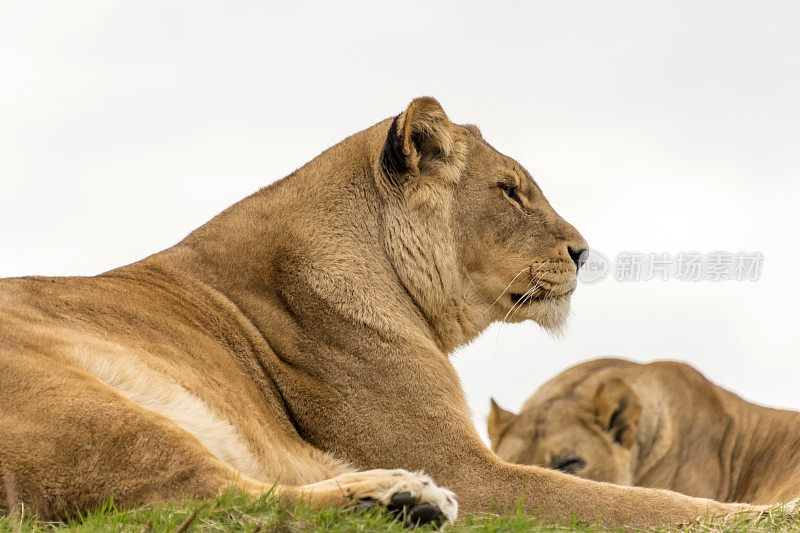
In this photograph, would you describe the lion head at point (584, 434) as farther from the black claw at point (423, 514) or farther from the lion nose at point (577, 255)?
the black claw at point (423, 514)

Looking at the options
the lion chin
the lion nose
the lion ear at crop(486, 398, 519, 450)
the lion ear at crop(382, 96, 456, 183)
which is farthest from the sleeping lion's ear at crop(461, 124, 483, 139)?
the lion ear at crop(486, 398, 519, 450)

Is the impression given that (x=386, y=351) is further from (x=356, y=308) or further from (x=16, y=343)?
(x=16, y=343)

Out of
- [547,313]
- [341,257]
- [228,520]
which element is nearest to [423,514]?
[228,520]

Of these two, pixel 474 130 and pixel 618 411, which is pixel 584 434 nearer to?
pixel 618 411

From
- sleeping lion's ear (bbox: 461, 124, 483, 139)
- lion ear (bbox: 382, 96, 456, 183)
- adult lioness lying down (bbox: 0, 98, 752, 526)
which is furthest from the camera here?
sleeping lion's ear (bbox: 461, 124, 483, 139)

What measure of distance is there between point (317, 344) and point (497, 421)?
3532mm

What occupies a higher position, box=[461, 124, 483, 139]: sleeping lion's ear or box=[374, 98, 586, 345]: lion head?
box=[461, 124, 483, 139]: sleeping lion's ear

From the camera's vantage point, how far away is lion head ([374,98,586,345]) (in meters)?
5.17

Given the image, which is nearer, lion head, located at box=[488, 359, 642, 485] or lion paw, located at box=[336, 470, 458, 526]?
lion paw, located at box=[336, 470, 458, 526]

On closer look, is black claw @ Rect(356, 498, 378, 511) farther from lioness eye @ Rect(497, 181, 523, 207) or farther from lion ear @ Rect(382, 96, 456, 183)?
lioness eye @ Rect(497, 181, 523, 207)

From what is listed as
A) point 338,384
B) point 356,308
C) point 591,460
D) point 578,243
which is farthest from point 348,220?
point 591,460

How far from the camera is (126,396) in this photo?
3861 millimetres

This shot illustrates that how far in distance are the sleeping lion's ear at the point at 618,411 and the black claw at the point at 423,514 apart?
4.33 m

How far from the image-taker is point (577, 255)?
5.52 m
